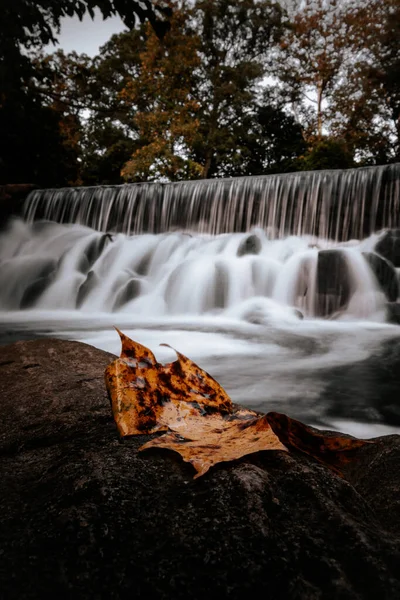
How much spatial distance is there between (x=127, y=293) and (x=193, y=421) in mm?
8158

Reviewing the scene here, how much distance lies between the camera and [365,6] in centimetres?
2300

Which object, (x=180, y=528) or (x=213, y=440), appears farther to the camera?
(x=213, y=440)

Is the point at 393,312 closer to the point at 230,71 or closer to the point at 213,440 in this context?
the point at 213,440

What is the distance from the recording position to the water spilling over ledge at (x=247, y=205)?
1067 cm

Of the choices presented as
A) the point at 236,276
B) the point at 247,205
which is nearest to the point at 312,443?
the point at 236,276

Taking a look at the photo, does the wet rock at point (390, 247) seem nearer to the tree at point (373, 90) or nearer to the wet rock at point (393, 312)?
the wet rock at point (393, 312)

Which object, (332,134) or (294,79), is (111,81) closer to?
(294,79)

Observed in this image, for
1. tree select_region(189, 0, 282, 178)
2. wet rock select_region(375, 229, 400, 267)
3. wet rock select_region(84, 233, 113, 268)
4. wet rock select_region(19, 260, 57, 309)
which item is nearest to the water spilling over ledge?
wet rock select_region(375, 229, 400, 267)

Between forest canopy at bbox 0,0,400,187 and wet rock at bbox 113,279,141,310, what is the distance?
1020cm

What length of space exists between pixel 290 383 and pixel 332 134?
23.5m

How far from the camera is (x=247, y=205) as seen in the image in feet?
40.1

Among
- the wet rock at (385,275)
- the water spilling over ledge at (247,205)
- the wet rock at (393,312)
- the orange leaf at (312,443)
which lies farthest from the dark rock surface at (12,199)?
the orange leaf at (312,443)

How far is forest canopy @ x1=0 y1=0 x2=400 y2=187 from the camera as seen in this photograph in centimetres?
1891

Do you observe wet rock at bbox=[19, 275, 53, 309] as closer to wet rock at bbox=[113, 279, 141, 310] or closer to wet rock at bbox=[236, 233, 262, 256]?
wet rock at bbox=[113, 279, 141, 310]
